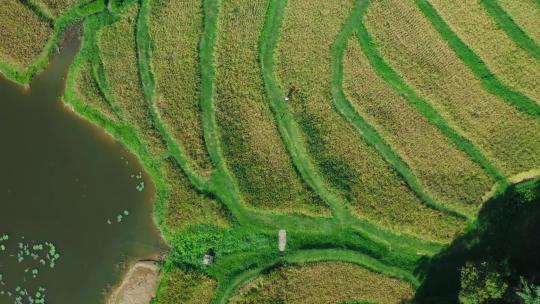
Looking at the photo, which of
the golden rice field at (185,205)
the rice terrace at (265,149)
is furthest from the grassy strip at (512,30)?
the golden rice field at (185,205)

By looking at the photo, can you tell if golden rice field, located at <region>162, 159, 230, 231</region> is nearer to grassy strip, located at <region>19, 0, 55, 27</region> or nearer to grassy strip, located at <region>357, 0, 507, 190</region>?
grassy strip, located at <region>19, 0, 55, 27</region>

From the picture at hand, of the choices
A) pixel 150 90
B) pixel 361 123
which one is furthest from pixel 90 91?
pixel 361 123

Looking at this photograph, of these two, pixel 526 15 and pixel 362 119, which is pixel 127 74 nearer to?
pixel 362 119

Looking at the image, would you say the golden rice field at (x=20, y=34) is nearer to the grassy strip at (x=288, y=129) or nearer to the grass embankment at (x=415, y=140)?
the grassy strip at (x=288, y=129)

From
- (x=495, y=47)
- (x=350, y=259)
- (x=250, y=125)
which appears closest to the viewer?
(x=495, y=47)

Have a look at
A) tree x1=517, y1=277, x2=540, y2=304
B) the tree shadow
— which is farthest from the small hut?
tree x1=517, y1=277, x2=540, y2=304

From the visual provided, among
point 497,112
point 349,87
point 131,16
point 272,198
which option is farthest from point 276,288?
point 131,16

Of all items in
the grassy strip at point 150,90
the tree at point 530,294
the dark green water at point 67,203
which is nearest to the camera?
the tree at point 530,294
